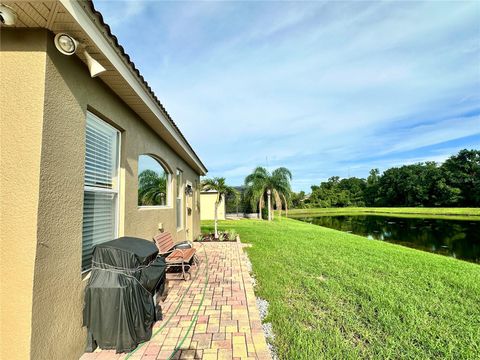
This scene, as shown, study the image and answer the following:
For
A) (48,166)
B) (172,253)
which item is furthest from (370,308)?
(48,166)

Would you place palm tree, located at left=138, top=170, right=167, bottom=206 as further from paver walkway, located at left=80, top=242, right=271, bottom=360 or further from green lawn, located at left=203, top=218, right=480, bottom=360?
green lawn, located at left=203, top=218, right=480, bottom=360

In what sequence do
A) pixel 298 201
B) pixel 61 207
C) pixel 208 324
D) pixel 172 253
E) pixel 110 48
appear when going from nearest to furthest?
1. pixel 61 207
2. pixel 110 48
3. pixel 208 324
4. pixel 172 253
5. pixel 298 201

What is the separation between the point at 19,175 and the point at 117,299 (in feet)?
4.82

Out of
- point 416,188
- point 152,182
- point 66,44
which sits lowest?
point 152,182

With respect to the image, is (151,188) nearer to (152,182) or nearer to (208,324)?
(152,182)

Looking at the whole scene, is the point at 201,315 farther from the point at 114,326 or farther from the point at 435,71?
the point at 435,71

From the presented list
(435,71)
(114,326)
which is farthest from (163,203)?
(435,71)

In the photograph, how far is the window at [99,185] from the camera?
3.04 metres

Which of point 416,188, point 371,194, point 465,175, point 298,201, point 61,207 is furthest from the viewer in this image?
point 371,194

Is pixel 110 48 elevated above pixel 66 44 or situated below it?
above

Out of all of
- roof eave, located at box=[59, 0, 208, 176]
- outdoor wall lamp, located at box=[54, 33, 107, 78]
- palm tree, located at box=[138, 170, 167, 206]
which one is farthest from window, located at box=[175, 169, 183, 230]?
outdoor wall lamp, located at box=[54, 33, 107, 78]

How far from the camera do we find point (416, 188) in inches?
2275

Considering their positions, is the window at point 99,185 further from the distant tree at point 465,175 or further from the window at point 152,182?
the distant tree at point 465,175

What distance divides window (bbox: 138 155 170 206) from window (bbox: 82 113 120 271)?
3.37 feet
